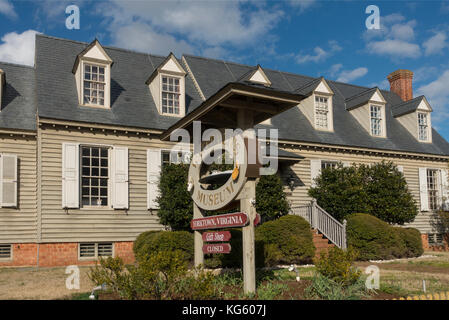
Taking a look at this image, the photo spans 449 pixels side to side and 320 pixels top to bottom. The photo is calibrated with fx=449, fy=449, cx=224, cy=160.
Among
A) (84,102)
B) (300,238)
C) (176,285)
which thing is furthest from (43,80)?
(176,285)

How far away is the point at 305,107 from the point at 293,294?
606 inches

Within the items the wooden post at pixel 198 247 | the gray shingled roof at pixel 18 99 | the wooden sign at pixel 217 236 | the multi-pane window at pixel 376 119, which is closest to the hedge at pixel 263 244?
the wooden post at pixel 198 247

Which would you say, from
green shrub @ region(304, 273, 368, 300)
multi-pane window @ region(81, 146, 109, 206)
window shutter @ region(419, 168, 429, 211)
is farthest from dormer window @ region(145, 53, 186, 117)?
window shutter @ region(419, 168, 429, 211)

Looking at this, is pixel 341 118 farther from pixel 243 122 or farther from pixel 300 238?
pixel 243 122

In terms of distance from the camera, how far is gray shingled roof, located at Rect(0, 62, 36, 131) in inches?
621

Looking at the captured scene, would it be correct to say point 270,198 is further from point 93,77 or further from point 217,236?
point 217,236

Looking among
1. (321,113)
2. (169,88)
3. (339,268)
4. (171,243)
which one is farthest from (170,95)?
(339,268)

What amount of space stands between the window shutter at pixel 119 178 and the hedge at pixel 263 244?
1.47 m

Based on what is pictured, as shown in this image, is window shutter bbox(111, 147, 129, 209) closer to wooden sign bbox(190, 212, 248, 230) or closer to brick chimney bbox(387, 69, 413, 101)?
wooden sign bbox(190, 212, 248, 230)

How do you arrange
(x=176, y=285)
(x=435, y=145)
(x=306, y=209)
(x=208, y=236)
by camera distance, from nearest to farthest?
1. (x=176, y=285)
2. (x=208, y=236)
3. (x=306, y=209)
4. (x=435, y=145)

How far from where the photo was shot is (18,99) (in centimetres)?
1681

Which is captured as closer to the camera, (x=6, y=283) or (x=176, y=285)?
(x=176, y=285)

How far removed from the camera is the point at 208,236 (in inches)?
342

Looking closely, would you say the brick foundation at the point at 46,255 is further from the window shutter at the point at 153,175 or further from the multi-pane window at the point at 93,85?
the multi-pane window at the point at 93,85
